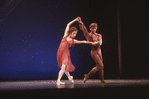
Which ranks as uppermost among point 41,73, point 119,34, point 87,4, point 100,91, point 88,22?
point 87,4

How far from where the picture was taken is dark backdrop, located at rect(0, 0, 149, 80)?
18.3ft

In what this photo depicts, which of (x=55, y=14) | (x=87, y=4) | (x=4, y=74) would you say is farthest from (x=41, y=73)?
(x=87, y=4)

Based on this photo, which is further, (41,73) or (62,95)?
(41,73)

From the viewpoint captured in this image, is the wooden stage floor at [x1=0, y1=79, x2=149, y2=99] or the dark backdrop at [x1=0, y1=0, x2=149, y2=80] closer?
the wooden stage floor at [x1=0, y1=79, x2=149, y2=99]

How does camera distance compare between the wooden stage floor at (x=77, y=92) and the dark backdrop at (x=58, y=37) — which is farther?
the dark backdrop at (x=58, y=37)

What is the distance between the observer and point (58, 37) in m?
5.93

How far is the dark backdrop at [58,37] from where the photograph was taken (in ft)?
18.3

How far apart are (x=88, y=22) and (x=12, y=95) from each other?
3857 mm

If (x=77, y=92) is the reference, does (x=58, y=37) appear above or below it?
above

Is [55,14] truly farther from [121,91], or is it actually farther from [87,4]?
[121,91]

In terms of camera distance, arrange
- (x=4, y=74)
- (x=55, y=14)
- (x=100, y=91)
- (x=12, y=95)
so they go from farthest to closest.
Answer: (x=55, y=14) < (x=4, y=74) < (x=100, y=91) < (x=12, y=95)

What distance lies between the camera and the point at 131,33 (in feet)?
19.9

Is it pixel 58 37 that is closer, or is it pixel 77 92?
pixel 77 92

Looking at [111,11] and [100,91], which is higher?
[111,11]
